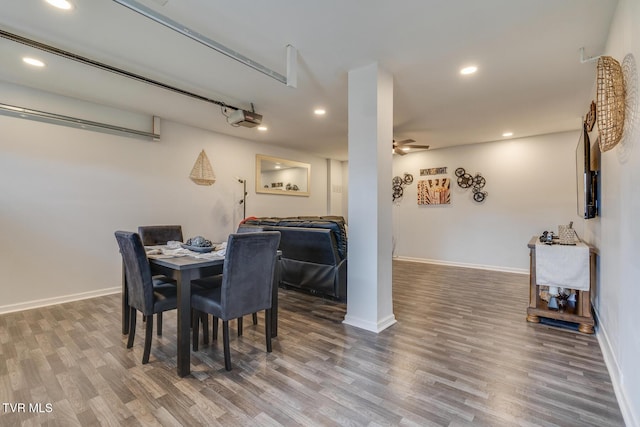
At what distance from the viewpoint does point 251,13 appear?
2.09 m

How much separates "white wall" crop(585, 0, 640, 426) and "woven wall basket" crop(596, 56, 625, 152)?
8 centimetres

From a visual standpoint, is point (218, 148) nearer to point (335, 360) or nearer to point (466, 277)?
point (335, 360)

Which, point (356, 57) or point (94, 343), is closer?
point (94, 343)

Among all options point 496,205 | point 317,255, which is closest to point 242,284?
point 317,255

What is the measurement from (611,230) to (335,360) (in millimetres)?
2226

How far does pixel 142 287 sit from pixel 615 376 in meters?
3.23

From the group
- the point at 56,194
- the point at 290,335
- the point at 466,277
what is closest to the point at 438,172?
the point at 466,277

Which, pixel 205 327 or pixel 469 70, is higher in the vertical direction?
pixel 469 70

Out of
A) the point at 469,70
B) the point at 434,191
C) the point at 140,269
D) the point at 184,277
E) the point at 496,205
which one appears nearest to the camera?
the point at 184,277

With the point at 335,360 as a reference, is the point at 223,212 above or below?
above

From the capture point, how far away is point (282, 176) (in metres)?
6.59

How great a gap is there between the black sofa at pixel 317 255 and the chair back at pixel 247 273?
106 cm

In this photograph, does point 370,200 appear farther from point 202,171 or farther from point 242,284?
point 202,171

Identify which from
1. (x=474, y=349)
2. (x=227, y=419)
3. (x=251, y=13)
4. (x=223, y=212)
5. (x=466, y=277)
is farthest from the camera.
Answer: (x=223, y=212)
